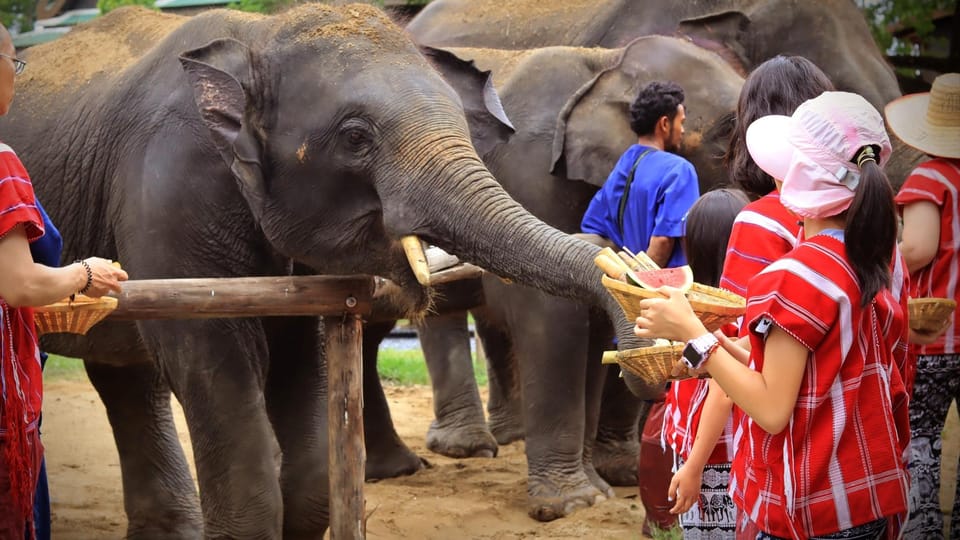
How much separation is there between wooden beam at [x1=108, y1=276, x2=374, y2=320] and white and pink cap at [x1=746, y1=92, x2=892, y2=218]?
2.10 metres

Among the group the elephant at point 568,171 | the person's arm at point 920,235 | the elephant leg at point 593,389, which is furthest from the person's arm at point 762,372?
the elephant leg at point 593,389

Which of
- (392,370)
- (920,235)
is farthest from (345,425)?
(392,370)

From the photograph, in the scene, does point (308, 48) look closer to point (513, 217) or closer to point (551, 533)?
point (513, 217)

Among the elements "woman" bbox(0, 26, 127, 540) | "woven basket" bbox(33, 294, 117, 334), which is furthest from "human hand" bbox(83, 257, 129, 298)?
"woven basket" bbox(33, 294, 117, 334)

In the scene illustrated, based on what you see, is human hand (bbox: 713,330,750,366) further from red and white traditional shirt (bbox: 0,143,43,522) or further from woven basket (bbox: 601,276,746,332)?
red and white traditional shirt (bbox: 0,143,43,522)

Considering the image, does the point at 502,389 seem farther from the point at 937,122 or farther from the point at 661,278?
the point at 661,278

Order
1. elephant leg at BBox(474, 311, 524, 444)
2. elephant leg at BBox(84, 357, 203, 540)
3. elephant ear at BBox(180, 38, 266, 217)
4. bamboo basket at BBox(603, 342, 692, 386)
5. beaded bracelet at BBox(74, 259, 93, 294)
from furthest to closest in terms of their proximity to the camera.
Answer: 1. elephant leg at BBox(474, 311, 524, 444)
2. elephant leg at BBox(84, 357, 203, 540)
3. elephant ear at BBox(180, 38, 266, 217)
4. beaded bracelet at BBox(74, 259, 93, 294)
5. bamboo basket at BBox(603, 342, 692, 386)

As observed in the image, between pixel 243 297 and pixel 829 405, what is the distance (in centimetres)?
224

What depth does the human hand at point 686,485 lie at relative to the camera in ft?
11.0

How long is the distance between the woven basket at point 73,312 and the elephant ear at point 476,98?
6.30 ft

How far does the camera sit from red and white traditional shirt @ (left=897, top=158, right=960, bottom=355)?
465 centimetres

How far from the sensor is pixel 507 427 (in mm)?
8922

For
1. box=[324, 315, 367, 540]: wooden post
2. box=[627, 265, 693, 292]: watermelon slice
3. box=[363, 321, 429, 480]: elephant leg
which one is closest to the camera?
Answer: box=[627, 265, 693, 292]: watermelon slice

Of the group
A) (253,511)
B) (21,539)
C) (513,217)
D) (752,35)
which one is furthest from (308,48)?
(752,35)
